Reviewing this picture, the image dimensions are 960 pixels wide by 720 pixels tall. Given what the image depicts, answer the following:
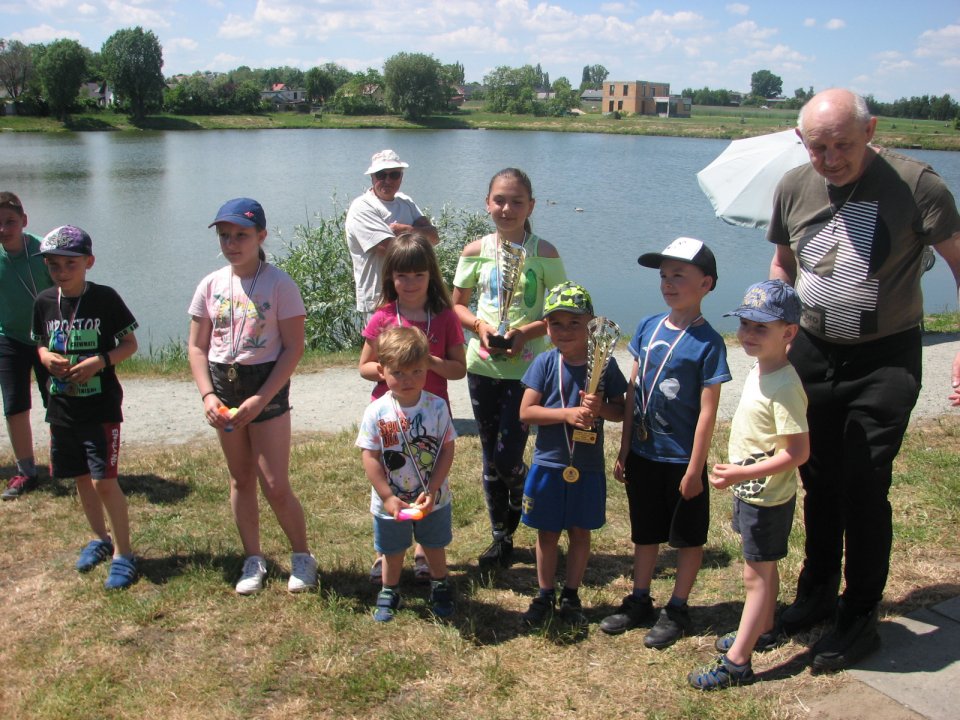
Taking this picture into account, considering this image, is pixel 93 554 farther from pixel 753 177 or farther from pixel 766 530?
pixel 753 177

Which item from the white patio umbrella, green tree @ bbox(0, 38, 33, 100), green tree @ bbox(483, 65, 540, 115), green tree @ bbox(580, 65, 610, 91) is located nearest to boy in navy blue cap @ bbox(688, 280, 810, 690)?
the white patio umbrella

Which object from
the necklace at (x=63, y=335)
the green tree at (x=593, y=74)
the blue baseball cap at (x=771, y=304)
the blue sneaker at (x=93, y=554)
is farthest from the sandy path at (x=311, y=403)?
the green tree at (x=593, y=74)

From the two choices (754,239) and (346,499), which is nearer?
(346,499)

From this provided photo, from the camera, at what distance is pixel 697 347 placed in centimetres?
311

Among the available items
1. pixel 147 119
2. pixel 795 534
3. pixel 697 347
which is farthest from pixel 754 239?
pixel 147 119

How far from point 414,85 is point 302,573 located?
60680 mm

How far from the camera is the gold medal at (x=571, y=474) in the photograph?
334 centimetres

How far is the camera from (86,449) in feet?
12.8

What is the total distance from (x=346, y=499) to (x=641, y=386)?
2.32 meters

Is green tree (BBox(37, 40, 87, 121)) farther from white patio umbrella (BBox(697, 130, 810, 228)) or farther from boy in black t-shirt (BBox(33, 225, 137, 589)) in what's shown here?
boy in black t-shirt (BBox(33, 225, 137, 589))

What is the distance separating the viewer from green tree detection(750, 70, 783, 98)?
11112cm

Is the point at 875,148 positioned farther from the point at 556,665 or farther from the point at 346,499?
the point at 346,499

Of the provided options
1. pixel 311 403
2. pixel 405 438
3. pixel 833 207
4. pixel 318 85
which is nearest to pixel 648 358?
pixel 833 207

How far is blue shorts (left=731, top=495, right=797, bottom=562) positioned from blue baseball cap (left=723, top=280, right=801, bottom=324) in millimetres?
689
